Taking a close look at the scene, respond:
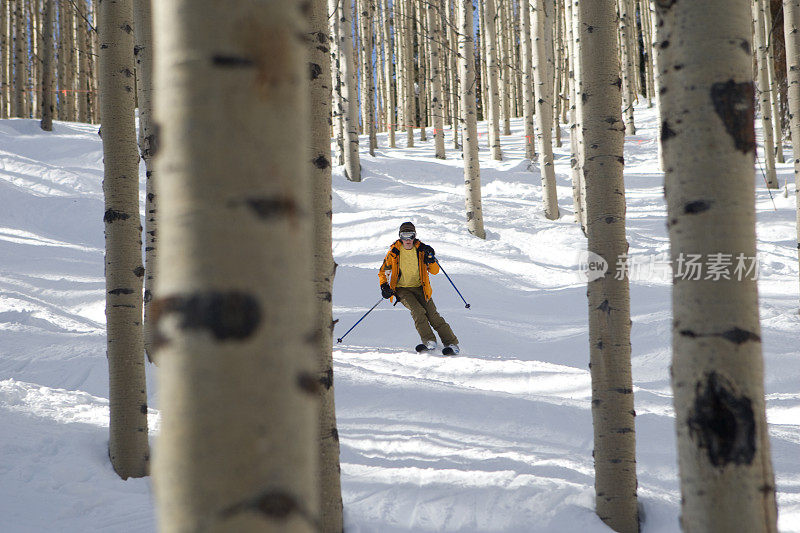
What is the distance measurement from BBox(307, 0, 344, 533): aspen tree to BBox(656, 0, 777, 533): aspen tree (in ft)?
5.31

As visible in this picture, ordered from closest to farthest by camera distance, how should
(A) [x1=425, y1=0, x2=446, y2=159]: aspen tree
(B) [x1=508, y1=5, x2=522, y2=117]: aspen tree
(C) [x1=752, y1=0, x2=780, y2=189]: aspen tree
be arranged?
(C) [x1=752, y1=0, x2=780, y2=189]: aspen tree, (A) [x1=425, y1=0, x2=446, y2=159]: aspen tree, (B) [x1=508, y1=5, x2=522, y2=117]: aspen tree

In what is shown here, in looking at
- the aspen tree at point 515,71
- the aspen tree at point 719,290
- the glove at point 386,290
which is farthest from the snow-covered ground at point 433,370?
the aspen tree at point 515,71

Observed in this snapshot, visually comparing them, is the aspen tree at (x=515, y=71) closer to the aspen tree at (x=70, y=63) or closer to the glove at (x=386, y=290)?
the aspen tree at (x=70, y=63)

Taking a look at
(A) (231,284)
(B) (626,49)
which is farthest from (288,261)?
(B) (626,49)

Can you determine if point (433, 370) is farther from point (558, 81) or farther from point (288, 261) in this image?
point (558, 81)

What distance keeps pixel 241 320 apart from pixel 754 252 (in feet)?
4.88

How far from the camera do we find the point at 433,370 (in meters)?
6.47

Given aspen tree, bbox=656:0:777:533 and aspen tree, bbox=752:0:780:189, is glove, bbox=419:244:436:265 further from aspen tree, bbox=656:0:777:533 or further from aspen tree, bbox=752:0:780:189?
aspen tree, bbox=752:0:780:189

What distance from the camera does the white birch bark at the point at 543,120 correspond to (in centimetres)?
1268

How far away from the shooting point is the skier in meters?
7.22

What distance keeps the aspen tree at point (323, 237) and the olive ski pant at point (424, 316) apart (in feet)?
13.8

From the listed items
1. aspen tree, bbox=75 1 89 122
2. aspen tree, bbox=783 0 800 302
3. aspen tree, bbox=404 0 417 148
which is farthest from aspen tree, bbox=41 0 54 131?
aspen tree, bbox=783 0 800 302

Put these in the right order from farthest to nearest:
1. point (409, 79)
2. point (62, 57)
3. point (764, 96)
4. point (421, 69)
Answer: point (421, 69) → point (62, 57) → point (409, 79) → point (764, 96)

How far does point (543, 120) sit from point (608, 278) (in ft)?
33.7
